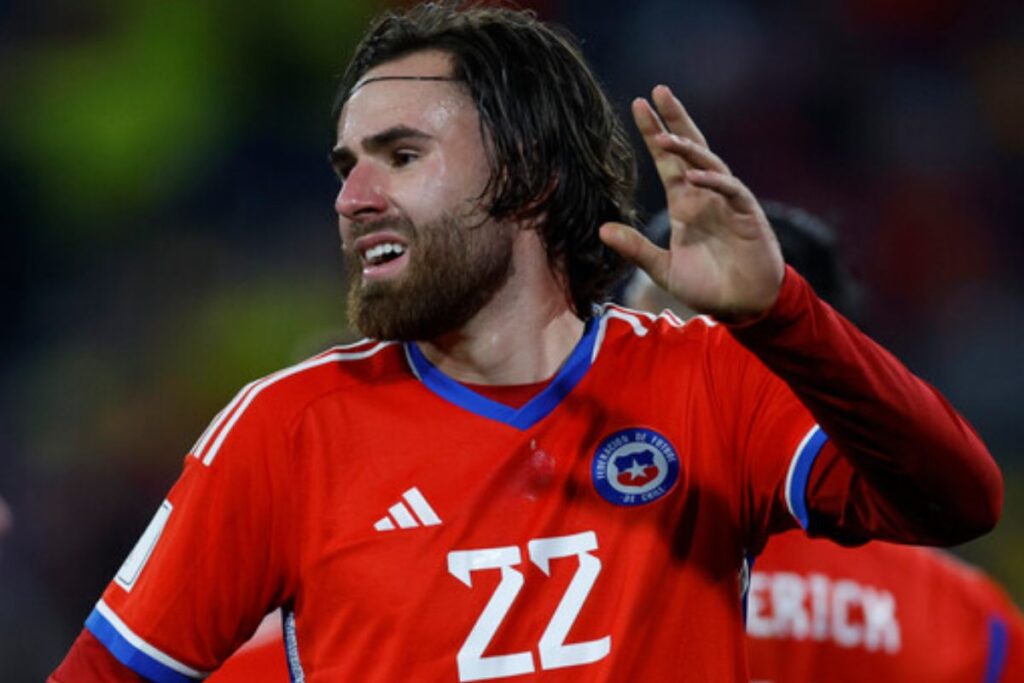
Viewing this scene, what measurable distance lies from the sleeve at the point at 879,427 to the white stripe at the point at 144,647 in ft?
3.14

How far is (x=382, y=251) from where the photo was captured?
2562mm

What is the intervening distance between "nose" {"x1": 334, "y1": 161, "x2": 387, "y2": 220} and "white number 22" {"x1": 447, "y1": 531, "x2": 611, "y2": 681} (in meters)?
0.57

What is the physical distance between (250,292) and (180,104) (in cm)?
86

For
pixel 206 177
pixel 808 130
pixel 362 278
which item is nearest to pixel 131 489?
pixel 206 177

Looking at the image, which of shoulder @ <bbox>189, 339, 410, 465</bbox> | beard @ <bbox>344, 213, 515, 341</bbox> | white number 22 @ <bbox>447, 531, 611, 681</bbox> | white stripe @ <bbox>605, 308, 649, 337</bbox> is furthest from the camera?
white stripe @ <bbox>605, 308, 649, 337</bbox>

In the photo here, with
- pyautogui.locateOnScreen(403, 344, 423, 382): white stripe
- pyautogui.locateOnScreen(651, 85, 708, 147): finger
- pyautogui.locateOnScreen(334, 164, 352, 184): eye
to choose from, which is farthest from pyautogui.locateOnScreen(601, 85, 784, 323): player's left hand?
pyautogui.locateOnScreen(334, 164, 352, 184): eye

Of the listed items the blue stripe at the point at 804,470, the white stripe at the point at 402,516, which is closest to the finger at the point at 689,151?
the blue stripe at the point at 804,470

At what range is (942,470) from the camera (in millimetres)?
2145

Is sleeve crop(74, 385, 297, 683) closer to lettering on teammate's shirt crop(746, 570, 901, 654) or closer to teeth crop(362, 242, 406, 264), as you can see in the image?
teeth crop(362, 242, 406, 264)

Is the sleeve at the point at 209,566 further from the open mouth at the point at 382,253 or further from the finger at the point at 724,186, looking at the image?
the finger at the point at 724,186

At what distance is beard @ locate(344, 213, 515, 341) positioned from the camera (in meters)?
2.54

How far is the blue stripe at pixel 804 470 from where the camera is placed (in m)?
2.35

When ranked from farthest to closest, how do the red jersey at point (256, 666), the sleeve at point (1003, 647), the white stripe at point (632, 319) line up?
the sleeve at point (1003, 647) → the red jersey at point (256, 666) → the white stripe at point (632, 319)

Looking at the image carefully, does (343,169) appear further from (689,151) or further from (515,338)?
(689,151)
